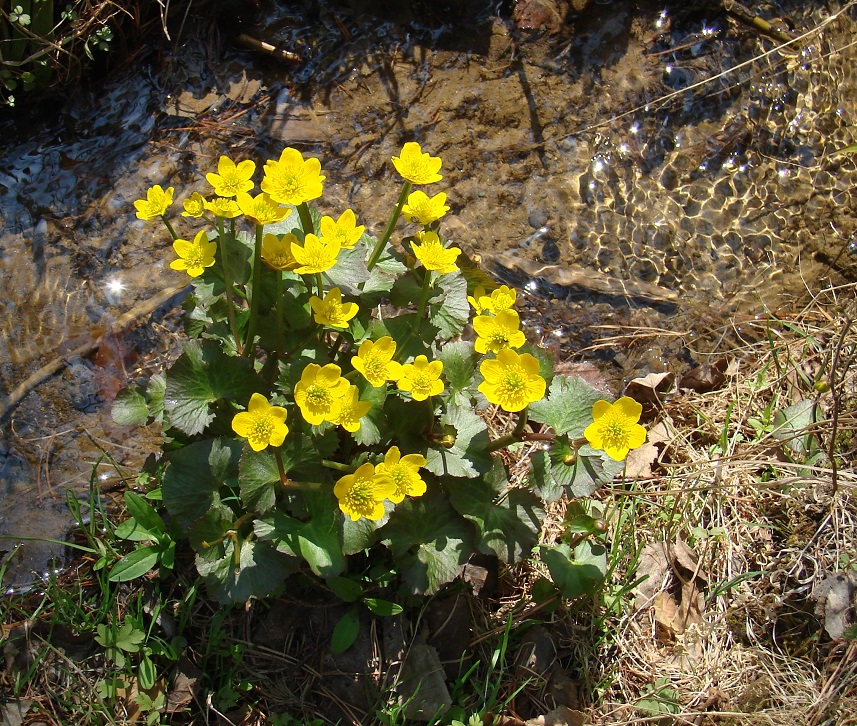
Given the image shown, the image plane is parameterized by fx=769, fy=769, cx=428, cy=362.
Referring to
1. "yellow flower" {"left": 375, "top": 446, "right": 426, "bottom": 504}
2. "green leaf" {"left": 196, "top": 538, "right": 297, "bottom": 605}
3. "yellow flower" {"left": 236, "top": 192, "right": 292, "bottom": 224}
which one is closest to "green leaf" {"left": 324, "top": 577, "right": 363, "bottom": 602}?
"green leaf" {"left": 196, "top": 538, "right": 297, "bottom": 605}

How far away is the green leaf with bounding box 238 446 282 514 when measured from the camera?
6.75ft

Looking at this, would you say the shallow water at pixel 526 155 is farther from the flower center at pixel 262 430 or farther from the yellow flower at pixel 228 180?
the flower center at pixel 262 430

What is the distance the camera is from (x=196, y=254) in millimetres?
2201

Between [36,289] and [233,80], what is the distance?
4.32 feet

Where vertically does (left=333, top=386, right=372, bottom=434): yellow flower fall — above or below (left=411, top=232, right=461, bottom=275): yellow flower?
below

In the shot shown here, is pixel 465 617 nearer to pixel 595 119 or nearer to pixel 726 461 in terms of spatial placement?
pixel 726 461

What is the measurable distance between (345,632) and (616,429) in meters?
1.11

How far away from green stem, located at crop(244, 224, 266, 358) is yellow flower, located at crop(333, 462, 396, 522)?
560mm

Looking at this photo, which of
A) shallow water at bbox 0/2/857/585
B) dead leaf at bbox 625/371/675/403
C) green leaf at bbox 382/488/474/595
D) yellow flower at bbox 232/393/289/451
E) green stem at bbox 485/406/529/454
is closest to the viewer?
yellow flower at bbox 232/393/289/451

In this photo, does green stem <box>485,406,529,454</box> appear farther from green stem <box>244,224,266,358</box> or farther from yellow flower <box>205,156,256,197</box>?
yellow flower <box>205,156,256,197</box>

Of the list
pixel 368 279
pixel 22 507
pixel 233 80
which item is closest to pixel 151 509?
pixel 22 507

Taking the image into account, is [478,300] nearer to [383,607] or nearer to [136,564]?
[383,607]

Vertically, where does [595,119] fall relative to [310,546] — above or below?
above

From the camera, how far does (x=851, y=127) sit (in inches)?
146
